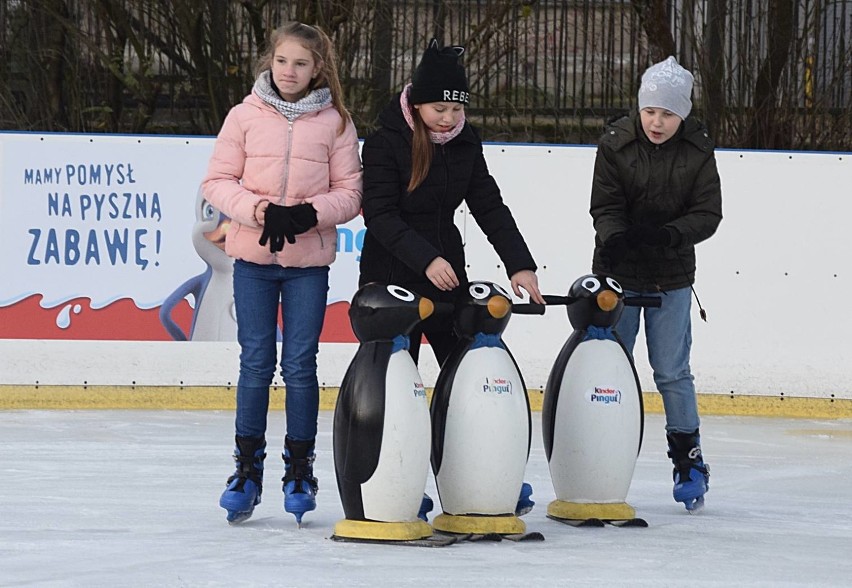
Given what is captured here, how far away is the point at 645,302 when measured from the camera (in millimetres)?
4156

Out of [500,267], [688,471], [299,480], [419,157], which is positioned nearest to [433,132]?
[419,157]

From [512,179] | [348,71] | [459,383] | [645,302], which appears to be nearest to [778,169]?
[512,179]

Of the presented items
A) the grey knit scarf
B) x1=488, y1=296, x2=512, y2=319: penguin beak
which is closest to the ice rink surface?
x1=488, y1=296, x2=512, y2=319: penguin beak

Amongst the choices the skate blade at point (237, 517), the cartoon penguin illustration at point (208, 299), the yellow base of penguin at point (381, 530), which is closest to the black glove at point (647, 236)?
the yellow base of penguin at point (381, 530)

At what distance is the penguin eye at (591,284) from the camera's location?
4.02m

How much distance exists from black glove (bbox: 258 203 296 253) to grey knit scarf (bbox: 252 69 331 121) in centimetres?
27

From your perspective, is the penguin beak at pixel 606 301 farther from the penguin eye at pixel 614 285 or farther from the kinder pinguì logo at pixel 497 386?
the kinder pinguì logo at pixel 497 386

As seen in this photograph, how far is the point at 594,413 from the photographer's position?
397 centimetres

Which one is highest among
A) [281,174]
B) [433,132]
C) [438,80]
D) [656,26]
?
[656,26]

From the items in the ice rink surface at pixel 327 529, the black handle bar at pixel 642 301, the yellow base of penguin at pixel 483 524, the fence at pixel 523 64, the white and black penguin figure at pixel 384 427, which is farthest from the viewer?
the fence at pixel 523 64

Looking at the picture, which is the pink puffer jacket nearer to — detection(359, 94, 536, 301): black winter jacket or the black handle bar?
detection(359, 94, 536, 301): black winter jacket

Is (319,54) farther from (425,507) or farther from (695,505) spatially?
(695,505)

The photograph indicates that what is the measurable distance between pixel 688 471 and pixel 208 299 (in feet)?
9.81

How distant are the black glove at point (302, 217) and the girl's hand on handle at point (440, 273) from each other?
0.30m
